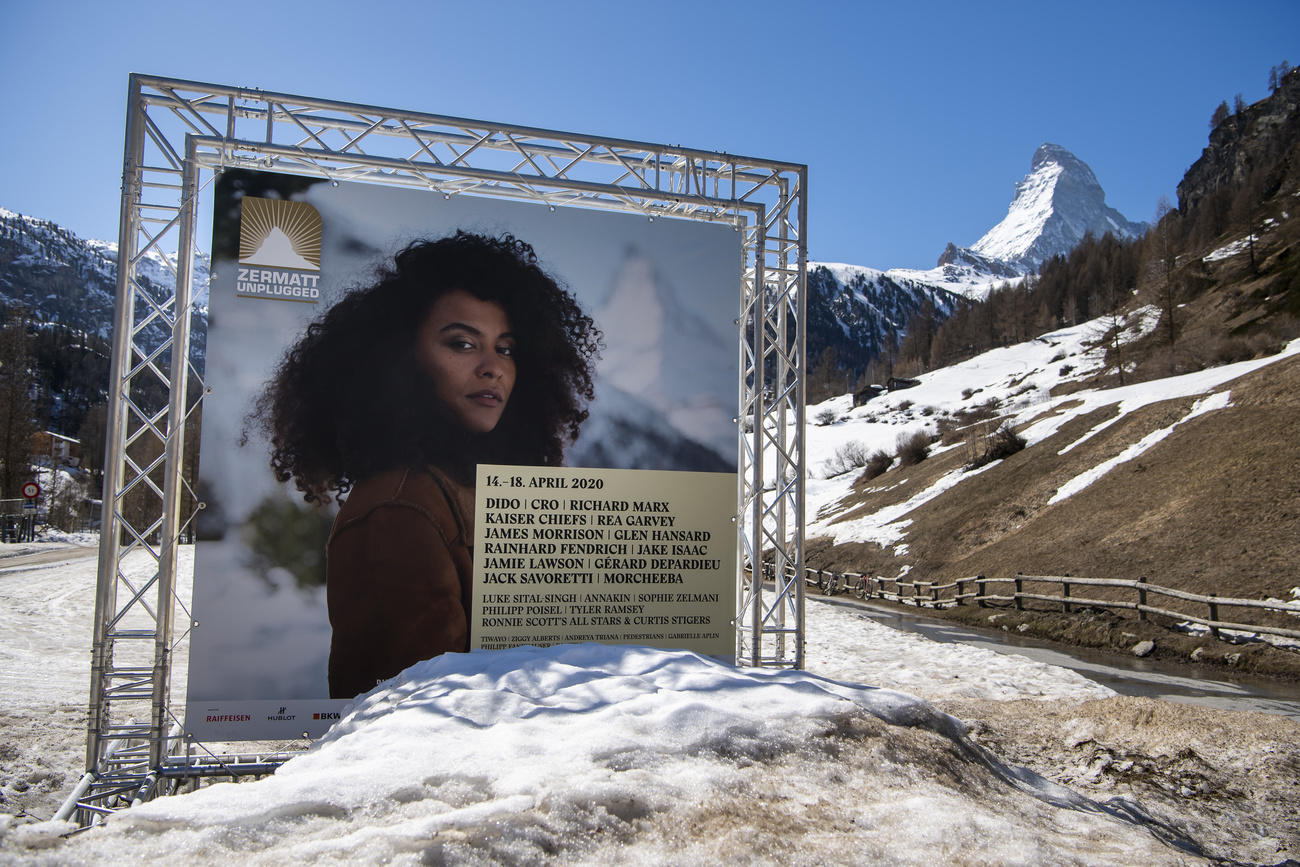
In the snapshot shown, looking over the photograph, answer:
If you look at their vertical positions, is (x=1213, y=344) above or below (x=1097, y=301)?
below

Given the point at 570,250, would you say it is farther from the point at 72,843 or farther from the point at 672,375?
the point at 72,843

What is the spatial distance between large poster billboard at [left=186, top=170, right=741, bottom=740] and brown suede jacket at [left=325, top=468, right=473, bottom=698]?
0.17m

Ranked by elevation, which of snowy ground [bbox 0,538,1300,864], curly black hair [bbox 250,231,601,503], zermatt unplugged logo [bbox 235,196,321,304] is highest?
zermatt unplugged logo [bbox 235,196,321,304]

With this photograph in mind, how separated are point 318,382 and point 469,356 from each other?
1.54 metres

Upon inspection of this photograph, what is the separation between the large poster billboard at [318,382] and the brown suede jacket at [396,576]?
0.17 m

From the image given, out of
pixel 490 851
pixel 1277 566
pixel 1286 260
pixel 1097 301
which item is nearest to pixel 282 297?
pixel 490 851

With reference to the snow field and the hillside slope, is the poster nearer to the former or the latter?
the snow field

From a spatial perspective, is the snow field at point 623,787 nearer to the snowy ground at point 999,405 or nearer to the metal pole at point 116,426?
the metal pole at point 116,426

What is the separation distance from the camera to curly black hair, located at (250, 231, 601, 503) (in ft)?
26.2

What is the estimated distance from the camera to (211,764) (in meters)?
7.15

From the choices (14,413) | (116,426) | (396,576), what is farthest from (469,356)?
(14,413)

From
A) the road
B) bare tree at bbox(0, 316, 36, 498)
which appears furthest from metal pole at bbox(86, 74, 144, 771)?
bare tree at bbox(0, 316, 36, 498)

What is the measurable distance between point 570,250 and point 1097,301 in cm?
10127

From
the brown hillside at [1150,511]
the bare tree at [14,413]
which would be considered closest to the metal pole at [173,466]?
the brown hillside at [1150,511]
